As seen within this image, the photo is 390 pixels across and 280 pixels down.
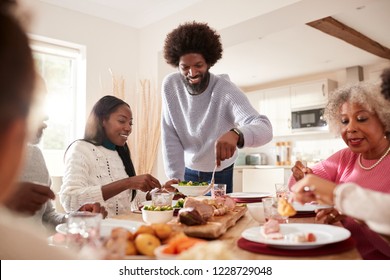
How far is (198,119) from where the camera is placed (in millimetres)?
1513

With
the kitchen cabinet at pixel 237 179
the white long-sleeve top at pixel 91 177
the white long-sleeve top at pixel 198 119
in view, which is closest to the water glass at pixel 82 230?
the white long-sleeve top at pixel 91 177

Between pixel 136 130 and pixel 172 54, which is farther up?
pixel 172 54

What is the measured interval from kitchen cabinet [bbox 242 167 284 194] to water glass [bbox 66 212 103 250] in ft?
12.2

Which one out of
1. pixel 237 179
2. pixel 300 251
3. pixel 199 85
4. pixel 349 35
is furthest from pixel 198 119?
pixel 237 179

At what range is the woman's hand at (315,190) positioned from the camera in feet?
1.89

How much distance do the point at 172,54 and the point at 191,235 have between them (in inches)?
41.1

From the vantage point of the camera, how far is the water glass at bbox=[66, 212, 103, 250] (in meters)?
0.55

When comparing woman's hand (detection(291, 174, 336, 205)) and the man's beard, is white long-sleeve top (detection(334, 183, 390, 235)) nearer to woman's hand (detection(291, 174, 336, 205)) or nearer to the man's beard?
woman's hand (detection(291, 174, 336, 205))

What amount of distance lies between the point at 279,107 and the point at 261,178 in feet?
3.34

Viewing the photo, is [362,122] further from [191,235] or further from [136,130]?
[136,130]

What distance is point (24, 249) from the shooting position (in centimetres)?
49

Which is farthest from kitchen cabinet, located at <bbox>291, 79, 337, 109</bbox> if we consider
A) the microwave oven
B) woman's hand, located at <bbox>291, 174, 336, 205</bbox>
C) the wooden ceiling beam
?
woman's hand, located at <bbox>291, 174, 336, 205</bbox>

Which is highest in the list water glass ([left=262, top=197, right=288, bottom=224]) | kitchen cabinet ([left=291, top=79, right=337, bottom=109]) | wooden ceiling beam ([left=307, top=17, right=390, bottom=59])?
wooden ceiling beam ([left=307, top=17, right=390, bottom=59])
